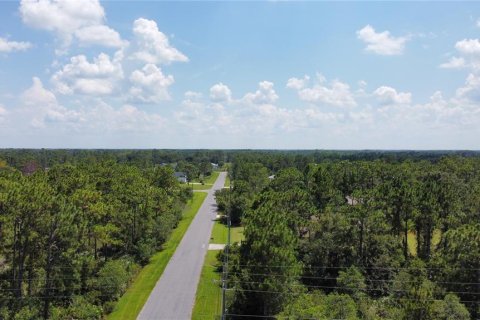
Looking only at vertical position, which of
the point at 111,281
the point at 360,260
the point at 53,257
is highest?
the point at 53,257

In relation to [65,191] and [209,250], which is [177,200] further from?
[65,191]

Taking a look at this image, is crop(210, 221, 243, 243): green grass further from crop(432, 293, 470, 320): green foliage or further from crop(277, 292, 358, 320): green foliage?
crop(432, 293, 470, 320): green foliage

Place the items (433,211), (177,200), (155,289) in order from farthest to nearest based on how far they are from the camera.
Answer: (177,200), (433,211), (155,289)

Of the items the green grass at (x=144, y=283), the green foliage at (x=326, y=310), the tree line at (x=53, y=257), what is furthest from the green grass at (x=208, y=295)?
the tree line at (x=53, y=257)

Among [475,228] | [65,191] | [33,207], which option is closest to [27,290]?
[33,207]

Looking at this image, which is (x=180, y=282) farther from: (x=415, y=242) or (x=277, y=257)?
(x=415, y=242)

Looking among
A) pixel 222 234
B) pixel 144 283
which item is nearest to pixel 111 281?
pixel 144 283
